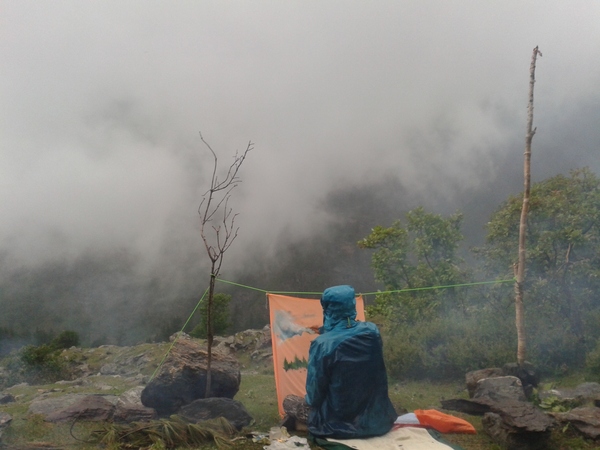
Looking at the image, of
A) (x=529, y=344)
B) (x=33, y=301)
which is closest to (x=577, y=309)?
(x=529, y=344)

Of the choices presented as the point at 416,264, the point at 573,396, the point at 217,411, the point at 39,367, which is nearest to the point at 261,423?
the point at 217,411

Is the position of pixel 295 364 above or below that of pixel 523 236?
below

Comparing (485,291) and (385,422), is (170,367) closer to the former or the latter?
(385,422)

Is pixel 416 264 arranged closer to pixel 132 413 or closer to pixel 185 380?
pixel 185 380

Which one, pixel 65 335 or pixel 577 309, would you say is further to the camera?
pixel 65 335

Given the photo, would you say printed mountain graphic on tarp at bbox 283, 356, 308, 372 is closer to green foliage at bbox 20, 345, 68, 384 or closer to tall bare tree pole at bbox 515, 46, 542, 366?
tall bare tree pole at bbox 515, 46, 542, 366

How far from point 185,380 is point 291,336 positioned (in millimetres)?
1954

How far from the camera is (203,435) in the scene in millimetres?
6242

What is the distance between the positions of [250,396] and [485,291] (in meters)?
8.92

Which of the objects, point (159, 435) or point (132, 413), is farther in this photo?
point (132, 413)

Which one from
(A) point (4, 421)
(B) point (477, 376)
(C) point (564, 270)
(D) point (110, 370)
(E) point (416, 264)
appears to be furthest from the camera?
(D) point (110, 370)

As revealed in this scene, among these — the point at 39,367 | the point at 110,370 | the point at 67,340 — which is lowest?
the point at 67,340

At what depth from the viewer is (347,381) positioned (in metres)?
5.69

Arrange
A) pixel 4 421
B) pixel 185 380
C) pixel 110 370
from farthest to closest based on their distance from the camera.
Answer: pixel 110 370 < pixel 185 380 < pixel 4 421
